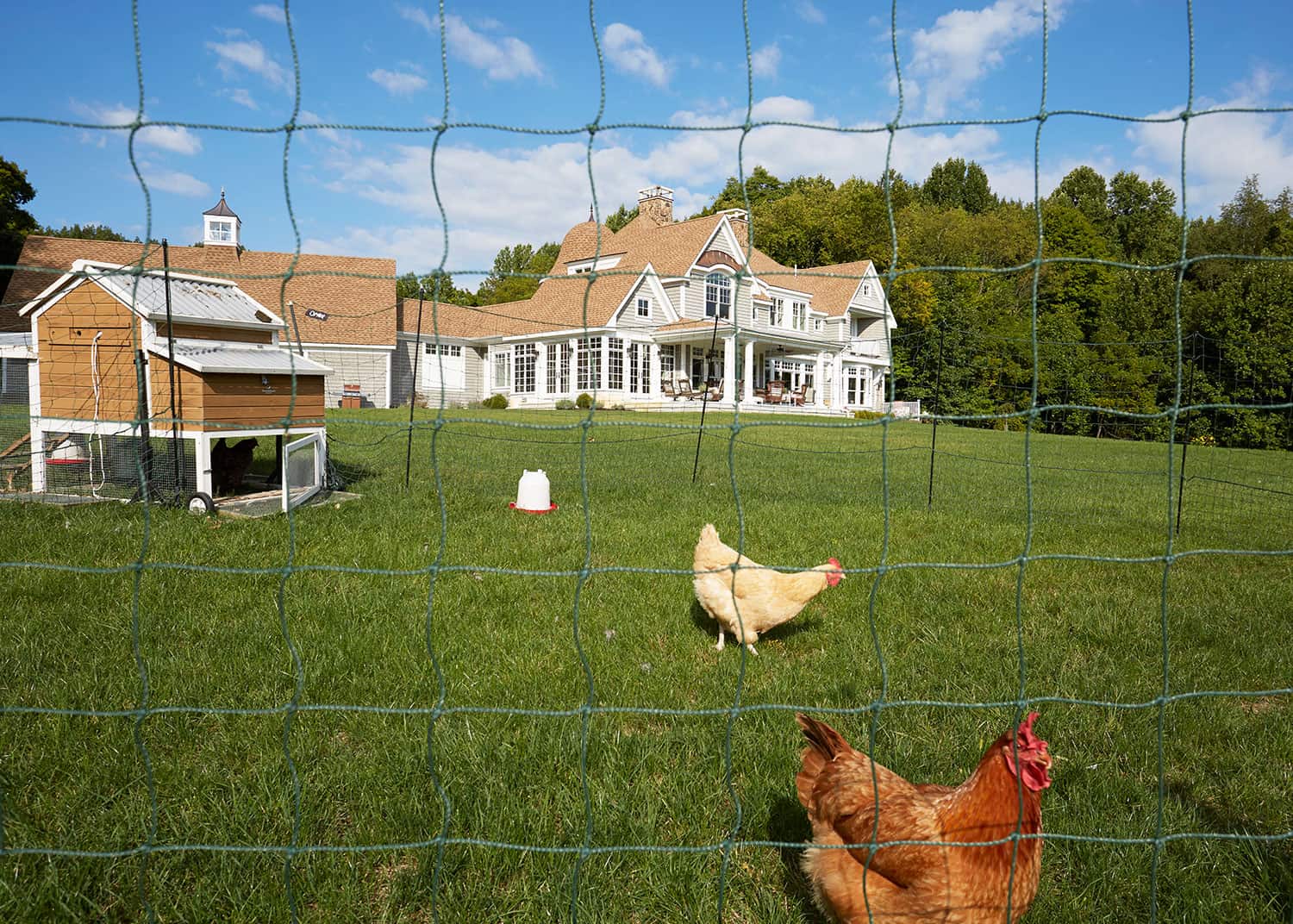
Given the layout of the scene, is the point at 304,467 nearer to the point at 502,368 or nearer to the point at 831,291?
the point at 502,368

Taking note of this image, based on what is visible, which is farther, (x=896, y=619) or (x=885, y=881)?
(x=896, y=619)

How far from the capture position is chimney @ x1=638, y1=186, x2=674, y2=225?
117ft

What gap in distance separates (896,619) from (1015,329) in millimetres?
20734

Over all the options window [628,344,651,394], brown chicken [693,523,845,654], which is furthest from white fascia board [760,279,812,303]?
brown chicken [693,523,845,654]

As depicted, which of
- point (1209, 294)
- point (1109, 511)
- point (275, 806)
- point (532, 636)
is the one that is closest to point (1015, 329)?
point (1209, 294)

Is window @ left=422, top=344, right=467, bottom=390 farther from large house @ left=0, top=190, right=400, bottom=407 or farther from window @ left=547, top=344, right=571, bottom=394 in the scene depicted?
window @ left=547, top=344, right=571, bottom=394

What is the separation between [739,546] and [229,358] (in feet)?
16.8

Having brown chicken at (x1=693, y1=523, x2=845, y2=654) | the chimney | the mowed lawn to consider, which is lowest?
the mowed lawn

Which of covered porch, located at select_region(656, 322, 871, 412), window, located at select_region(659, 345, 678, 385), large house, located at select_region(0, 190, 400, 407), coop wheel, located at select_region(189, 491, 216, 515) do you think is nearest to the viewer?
coop wheel, located at select_region(189, 491, 216, 515)

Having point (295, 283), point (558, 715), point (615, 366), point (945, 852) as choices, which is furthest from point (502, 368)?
point (945, 852)

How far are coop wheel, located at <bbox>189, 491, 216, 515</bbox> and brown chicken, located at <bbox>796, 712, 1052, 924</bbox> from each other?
5.70 meters

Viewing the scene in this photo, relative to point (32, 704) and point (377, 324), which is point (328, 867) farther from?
point (377, 324)

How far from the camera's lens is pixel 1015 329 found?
2200cm

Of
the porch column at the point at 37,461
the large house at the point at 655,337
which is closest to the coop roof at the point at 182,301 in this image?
the porch column at the point at 37,461
